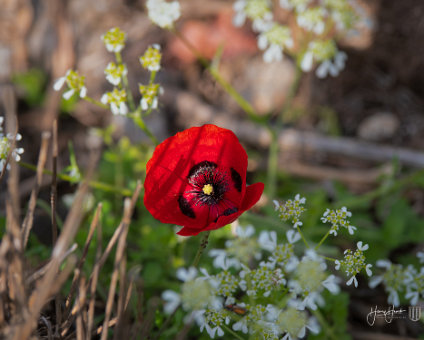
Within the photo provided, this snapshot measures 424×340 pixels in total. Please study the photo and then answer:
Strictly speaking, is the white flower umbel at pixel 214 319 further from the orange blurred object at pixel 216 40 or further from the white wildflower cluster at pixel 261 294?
the orange blurred object at pixel 216 40

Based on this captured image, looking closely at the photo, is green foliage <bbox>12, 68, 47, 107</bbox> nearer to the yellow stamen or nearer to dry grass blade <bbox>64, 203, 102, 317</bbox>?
Answer: the yellow stamen

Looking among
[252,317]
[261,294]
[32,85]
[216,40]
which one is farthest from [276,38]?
[32,85]

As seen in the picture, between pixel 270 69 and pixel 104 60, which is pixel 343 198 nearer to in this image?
pixel 270 69

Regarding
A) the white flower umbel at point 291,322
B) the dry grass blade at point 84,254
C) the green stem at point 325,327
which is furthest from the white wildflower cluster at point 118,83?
the green stem at point 325,327

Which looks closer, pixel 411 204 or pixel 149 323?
pixel 149 323

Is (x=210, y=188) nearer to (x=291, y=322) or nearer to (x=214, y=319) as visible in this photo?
(x=214, y=319)

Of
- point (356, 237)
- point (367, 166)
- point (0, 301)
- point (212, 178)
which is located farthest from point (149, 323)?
point (367, 166)
